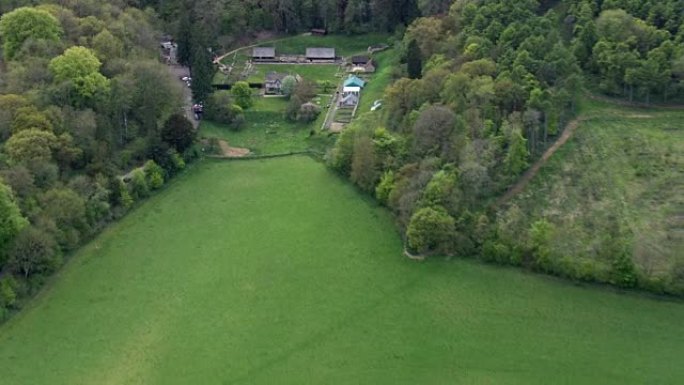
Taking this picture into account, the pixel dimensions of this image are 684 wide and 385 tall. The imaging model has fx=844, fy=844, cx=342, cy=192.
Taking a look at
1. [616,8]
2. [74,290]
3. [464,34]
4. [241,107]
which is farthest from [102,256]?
[616,8]

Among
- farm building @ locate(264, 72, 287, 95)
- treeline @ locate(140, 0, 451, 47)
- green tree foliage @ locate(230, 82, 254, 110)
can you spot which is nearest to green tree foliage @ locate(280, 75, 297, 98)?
farm building @ locate(264, 72, 287, 95)

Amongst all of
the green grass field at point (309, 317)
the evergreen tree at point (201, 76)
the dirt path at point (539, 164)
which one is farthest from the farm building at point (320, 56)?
the green grass field at point (309, 317)

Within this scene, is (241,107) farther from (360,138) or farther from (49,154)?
(49,154)

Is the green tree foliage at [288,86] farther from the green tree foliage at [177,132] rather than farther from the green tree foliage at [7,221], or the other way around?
the green tree foliage at [7,221]

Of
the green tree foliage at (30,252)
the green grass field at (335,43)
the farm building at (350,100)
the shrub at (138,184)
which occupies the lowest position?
the green tree foliage at (30,252)

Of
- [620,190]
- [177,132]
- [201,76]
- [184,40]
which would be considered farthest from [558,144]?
[184,40]

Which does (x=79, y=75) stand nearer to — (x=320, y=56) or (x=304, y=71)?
(x=304, y=71)
